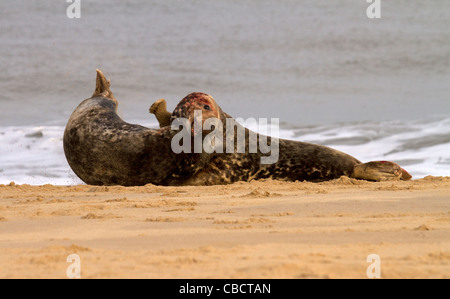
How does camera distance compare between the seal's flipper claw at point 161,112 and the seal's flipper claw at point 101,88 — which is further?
the seal's flipper claw at point 101,88

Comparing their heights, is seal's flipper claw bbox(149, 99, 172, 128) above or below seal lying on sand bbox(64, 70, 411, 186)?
above

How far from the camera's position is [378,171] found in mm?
6852

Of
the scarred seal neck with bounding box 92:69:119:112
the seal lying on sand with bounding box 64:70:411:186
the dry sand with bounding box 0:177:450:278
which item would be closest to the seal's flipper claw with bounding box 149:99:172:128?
the seal lying on sand with bounding box 64:70:411:186

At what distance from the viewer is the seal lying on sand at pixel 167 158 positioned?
634 cm

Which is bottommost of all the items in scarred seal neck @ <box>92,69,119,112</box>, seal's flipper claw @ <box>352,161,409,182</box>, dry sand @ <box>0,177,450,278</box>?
dry sand @ <box>0,177,450,278</box>

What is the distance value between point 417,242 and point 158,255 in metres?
1.09

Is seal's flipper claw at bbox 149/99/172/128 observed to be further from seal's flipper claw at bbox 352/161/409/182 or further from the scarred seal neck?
seal's flipper claw at bbox 352/161/409/182

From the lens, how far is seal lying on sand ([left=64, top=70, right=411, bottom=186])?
634 cm

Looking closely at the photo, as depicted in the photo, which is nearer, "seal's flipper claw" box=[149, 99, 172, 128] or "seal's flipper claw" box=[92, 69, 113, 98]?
"seal's flipper claw" box=[149, 99, 172, 128]

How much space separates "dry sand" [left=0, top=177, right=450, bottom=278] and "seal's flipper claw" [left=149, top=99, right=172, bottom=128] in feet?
5.56

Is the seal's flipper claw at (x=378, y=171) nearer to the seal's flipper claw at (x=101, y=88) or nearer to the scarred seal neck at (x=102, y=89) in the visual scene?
the scarred seal neck at (x=102, y=89)

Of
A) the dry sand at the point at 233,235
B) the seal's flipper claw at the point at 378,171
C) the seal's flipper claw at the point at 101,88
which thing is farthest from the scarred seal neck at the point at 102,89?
the seal's flipper claw at the point at 378,171

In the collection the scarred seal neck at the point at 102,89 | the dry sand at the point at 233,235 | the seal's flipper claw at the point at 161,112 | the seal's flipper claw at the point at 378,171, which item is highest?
the scarred seal neck at the point at 102,89

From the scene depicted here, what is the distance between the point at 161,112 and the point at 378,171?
2404 mm
